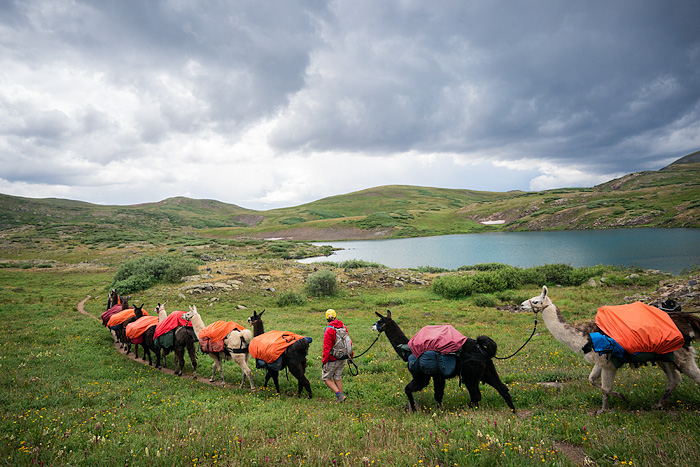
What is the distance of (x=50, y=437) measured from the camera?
5.32 metres

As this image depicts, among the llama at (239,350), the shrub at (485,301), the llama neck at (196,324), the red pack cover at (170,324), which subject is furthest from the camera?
the shrub at (485,301)

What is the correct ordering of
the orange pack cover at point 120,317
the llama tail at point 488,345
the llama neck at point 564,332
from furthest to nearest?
the orange pack cover at point 120,317 → the llama neck at point 564,332 → the llama tail at point 488,345

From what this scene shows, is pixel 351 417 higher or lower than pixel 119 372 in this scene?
higher

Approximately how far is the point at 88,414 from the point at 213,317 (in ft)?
43.3

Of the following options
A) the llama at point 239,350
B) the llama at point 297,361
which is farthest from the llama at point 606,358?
the llama at point 239,350

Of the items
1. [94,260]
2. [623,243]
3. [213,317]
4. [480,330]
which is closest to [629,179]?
[623,243]

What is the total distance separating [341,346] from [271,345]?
196cm

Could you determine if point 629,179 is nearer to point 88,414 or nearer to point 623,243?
point 623,243

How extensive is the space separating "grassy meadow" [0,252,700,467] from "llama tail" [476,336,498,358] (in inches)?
45.1

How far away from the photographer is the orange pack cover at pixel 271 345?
27.3 feet

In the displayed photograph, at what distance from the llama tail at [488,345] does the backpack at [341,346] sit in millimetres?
3292

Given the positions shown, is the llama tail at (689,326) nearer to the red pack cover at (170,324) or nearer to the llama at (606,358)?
the llama at (606,358)

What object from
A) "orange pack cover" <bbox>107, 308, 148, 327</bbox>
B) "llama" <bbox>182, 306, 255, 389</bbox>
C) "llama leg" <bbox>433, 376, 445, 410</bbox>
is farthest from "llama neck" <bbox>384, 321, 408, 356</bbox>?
"orange pack cover" <bbox>107, 308, 148, 327</bbox>

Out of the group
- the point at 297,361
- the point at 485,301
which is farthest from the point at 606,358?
the point at 485,301
